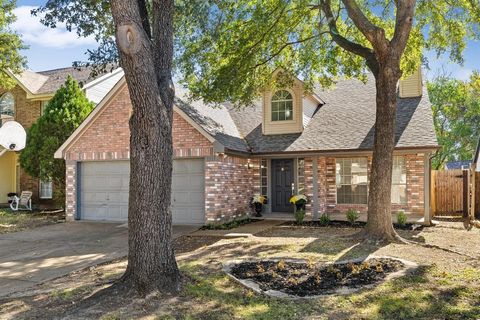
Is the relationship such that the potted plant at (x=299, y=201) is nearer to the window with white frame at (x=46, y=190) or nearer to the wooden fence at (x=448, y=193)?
the wooden fence at (x=448, y=193)

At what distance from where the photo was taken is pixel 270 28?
12984 millimetres

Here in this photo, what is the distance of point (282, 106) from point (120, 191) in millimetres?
6841

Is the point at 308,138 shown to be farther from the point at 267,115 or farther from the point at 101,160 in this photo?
the point at 101,160

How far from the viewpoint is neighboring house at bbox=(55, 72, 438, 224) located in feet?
45.8

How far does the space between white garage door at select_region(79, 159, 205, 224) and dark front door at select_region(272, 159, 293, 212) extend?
3.48 m

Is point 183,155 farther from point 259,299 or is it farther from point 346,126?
point 259,299

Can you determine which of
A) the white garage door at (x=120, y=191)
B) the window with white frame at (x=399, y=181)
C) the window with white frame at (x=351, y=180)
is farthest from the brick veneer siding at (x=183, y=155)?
the window with white frame at (x=399, y=181)

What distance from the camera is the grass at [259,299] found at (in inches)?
209

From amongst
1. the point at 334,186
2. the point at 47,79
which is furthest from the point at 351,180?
the point at 47,79

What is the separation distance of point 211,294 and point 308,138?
33.4 ft

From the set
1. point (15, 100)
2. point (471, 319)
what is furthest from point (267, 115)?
point (15, 100)

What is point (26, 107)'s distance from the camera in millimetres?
21938

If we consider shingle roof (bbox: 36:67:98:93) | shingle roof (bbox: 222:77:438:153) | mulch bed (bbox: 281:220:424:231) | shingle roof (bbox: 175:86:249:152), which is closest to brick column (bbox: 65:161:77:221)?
shingle roof (bbox: 175:86:249:152)

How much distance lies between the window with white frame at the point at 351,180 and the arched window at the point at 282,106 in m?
2.61
